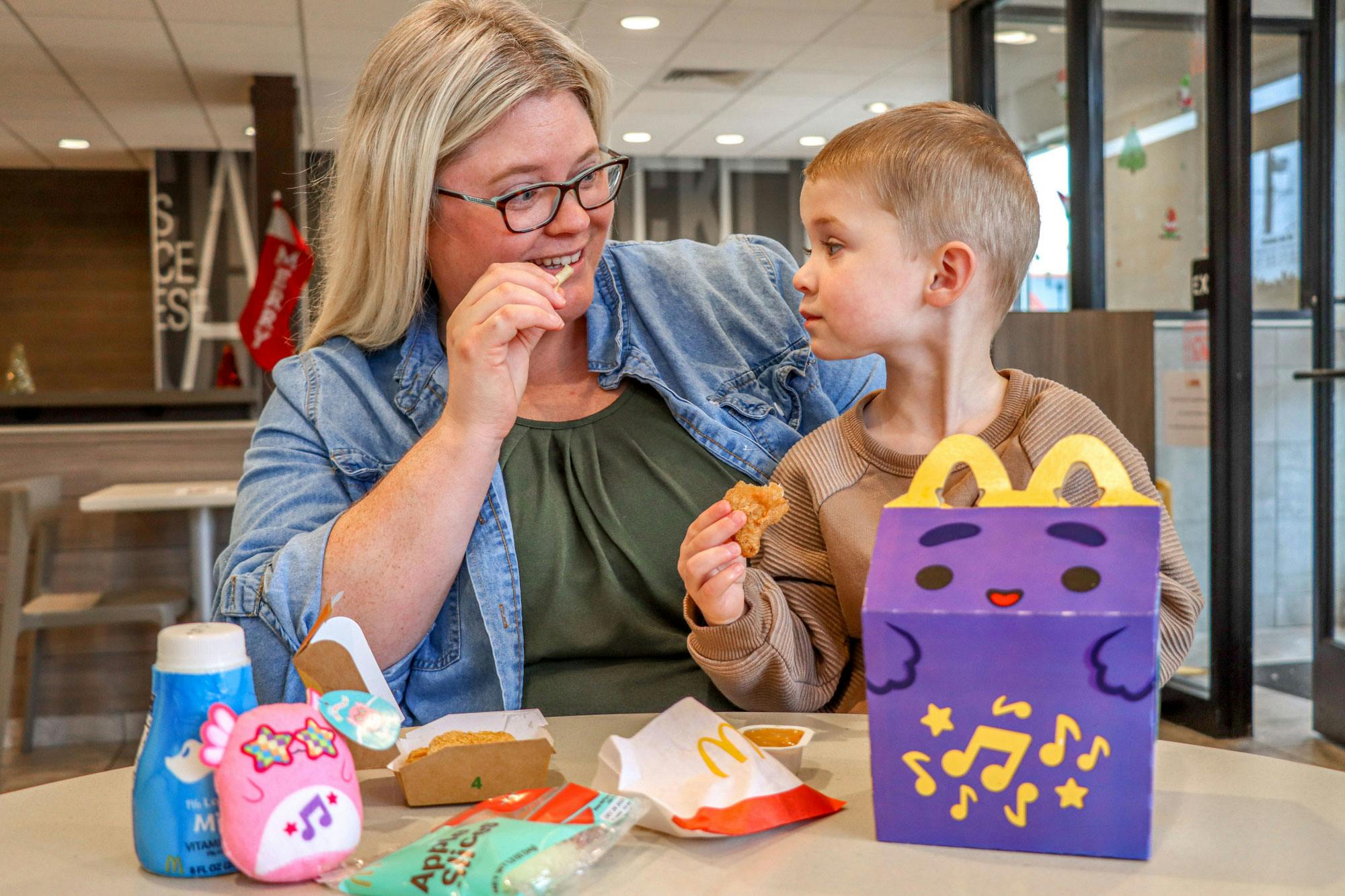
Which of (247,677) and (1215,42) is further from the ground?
(1215,42)

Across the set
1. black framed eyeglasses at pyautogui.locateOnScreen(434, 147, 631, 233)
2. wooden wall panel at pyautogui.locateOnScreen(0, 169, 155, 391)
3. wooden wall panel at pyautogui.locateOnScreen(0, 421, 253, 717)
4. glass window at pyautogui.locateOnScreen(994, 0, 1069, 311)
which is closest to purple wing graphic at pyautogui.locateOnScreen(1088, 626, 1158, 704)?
black framed eyeglasses at pyautogui.locateOnScreen(434, 147, 631, 233)

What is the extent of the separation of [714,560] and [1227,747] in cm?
342

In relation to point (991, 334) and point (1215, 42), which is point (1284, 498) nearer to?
point (1215, 42)

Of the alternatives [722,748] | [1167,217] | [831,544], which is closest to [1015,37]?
[1167,217]

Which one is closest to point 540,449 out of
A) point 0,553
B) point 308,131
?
point 0,553

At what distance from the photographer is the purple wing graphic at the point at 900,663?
0.71 metres

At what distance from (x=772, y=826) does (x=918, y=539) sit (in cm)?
22

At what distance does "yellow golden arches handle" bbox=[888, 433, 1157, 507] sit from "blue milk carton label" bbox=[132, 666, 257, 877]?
0.43 m

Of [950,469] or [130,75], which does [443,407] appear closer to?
[950,469]

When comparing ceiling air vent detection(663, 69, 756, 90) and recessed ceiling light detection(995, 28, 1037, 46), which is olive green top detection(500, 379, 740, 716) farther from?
ceiling air vent detection(663, 69, 756, 90)

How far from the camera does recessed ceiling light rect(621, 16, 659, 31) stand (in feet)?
18.7

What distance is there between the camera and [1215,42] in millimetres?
3652

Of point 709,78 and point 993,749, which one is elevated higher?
point 709,78

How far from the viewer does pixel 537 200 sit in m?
1.35
